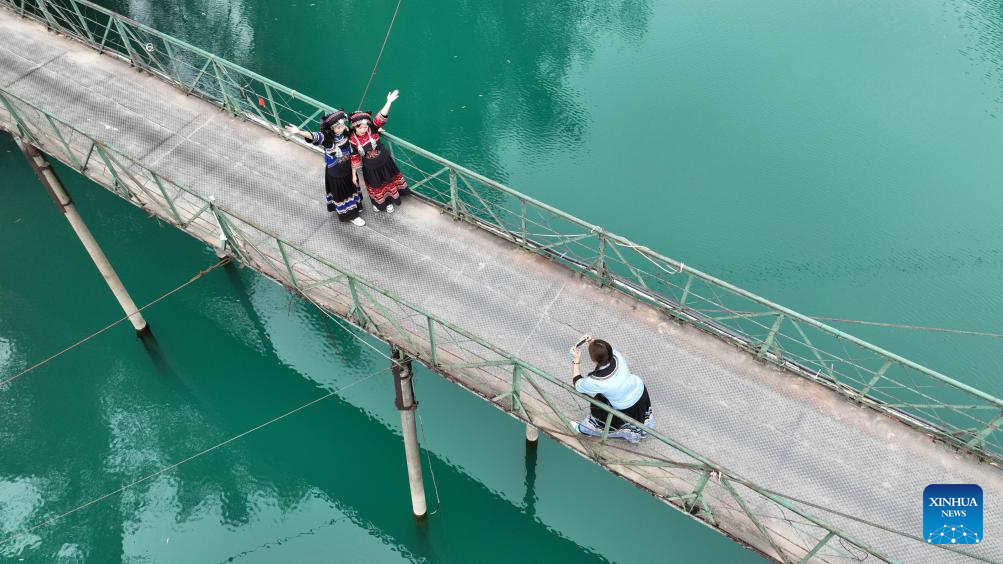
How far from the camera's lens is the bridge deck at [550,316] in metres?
10.6

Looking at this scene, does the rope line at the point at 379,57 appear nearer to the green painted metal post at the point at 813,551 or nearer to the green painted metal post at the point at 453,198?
the green painted metal post at the point at 453,198

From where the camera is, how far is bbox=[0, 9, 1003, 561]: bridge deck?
34.8 ft

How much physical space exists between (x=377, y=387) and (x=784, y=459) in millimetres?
11212

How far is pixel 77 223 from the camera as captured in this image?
16.5m

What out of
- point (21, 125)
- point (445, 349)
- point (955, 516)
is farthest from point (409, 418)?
point (21, 125)

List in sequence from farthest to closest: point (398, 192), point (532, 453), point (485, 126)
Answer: point (485, 126), point (532, 453), point (398, 192)

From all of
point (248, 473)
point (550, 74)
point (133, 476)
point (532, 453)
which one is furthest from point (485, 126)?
point (133, 476)

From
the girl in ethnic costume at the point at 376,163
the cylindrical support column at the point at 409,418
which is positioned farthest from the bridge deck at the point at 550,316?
the cylindrical support column at the point at 409,418

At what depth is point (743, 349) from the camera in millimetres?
11945

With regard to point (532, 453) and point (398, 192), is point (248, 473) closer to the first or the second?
→ point (532, 453)

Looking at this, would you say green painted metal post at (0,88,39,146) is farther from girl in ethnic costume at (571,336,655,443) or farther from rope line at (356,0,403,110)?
girl in ethnic costume at (571,336,655,443)

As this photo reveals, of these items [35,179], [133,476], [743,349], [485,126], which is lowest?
[133,476]

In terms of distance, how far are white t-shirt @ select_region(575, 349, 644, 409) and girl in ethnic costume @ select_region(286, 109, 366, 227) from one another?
19.7 feet

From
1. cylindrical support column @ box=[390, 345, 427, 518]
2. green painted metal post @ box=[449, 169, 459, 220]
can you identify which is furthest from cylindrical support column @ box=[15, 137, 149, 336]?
green painted metal post @ box=[449, 169, 459, 220]
